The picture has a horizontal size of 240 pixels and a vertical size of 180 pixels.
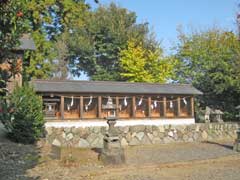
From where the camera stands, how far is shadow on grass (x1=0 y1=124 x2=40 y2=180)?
976cm

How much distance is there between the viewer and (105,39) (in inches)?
1704

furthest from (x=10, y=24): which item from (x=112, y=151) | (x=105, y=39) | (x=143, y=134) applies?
(x=105, y=39)

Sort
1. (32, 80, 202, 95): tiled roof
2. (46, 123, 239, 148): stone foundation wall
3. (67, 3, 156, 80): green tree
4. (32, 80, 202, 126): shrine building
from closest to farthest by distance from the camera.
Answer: (46, 123, 239, 148): stone foundation wall → (32, 80, 202, 95): tiled roof → (32, 80, 202, 126): shrine building → (67, 3, 156, 80): green tree

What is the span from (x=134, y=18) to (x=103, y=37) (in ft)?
16.4

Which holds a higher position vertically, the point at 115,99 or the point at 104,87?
the point at 104,87

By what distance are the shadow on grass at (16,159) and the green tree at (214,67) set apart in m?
18.6

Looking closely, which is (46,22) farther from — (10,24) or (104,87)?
(10,24)

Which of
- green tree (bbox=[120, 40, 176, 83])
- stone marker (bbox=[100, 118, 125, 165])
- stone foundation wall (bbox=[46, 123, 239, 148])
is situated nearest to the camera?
stone marker (bbox=[100, 118, 125, 165])

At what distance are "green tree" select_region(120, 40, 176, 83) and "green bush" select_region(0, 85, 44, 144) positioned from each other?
21249mm

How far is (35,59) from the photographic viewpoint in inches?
944

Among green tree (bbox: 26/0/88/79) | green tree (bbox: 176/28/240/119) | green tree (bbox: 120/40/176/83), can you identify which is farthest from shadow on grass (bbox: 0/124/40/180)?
green tree (bbox: 120/40/176/83)

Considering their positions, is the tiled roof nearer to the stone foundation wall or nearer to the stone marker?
the stone foundation wall

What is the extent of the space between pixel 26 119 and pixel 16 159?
10.2 ft

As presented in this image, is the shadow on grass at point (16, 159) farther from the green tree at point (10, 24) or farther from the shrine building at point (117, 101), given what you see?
the shrine building at point (117, 101)
